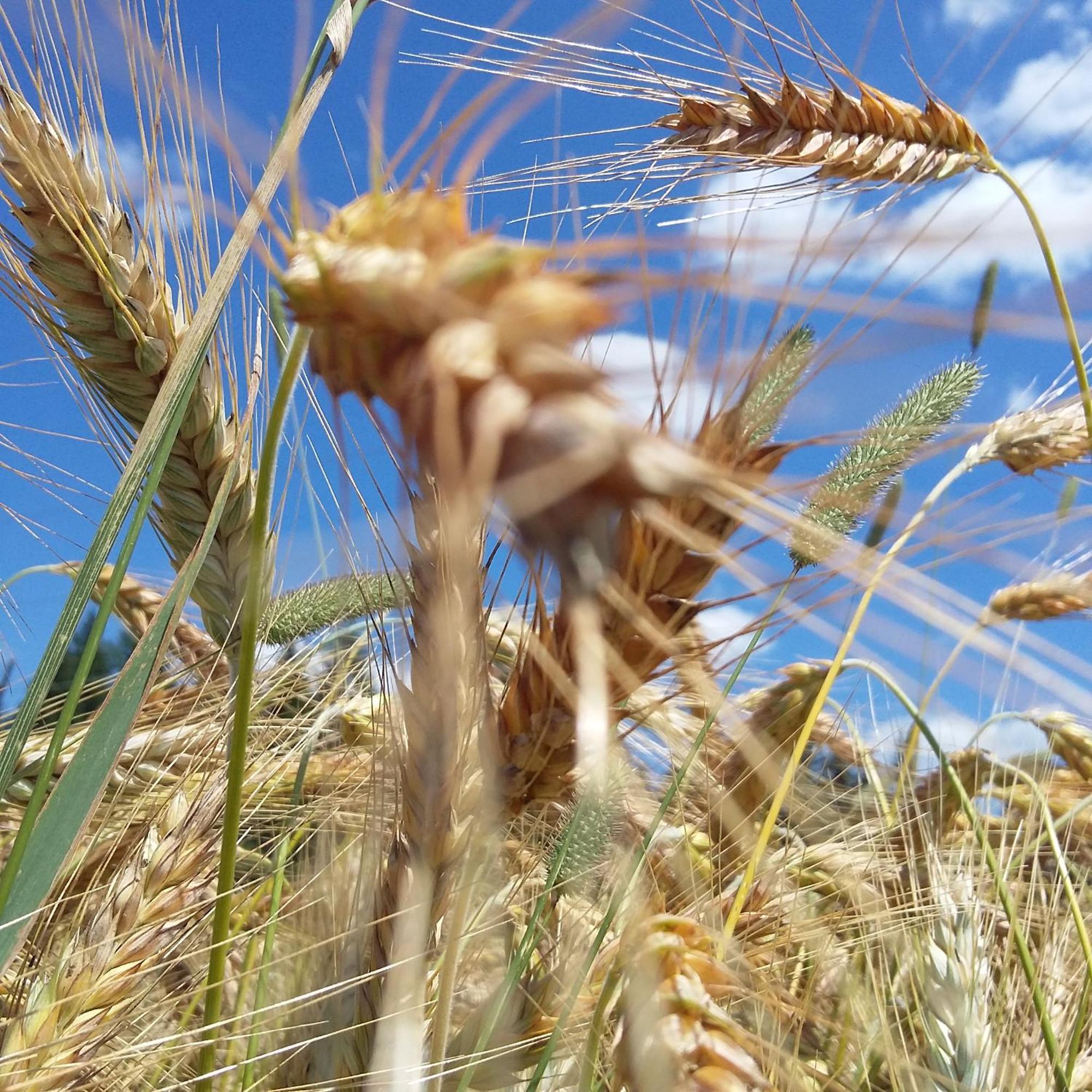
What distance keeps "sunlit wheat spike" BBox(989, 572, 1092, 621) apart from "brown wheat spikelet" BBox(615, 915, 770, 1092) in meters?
0.98

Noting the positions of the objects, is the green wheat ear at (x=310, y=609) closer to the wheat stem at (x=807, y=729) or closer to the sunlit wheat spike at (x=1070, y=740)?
the wheat stem at (x=807, y=729)

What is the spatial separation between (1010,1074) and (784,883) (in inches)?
14.2

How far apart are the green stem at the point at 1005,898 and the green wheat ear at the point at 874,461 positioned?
33cm

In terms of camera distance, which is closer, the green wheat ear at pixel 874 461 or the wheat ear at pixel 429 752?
the green wheat ear at pixel 874 461

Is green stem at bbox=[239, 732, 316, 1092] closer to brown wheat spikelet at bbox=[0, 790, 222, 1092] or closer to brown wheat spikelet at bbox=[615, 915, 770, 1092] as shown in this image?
brown wheat spikelet at bbox=[0, 790, 222, 1092]

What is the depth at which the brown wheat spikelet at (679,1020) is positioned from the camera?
0.60 m

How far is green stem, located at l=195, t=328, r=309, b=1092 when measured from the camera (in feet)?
1.54

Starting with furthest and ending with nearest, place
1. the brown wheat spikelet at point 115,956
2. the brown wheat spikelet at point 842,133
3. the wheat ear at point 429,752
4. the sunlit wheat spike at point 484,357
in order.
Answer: the brown wheat spikelet at point 842,133 → the brown wheat spikelet at point 115,956 → the wheat ear at point 429,752 → the sunlit wheat spike at point 484,357

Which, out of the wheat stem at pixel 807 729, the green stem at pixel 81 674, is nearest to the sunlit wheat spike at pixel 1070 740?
the wheat stem at pixel 807 729

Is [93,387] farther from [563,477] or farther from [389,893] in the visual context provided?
[563,477]

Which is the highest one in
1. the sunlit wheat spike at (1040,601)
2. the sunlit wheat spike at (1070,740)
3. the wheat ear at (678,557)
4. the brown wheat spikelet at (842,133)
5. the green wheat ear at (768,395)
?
the brown wheat spikelet at (842,133)

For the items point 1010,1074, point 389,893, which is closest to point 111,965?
point 389,893

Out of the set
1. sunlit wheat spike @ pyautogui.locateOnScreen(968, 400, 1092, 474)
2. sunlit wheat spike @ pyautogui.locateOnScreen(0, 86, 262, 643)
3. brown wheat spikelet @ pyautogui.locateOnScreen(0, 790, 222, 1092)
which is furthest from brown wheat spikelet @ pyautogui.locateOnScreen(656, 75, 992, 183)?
brown wheat spikelet @ pyautogui.locateOnScreen(0, 790, 222, 1092)

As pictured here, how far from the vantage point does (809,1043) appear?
3.37ft
